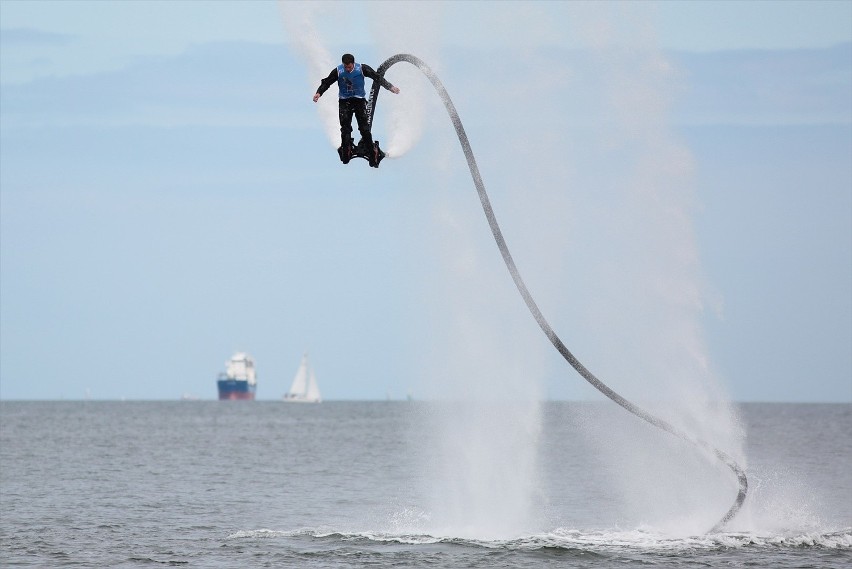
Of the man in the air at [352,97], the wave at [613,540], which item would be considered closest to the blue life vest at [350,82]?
the man in the air at [352,97]

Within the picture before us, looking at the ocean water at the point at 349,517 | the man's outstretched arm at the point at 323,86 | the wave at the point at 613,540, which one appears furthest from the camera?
the wave at the point at 613,540

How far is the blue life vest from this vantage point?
26281 mm

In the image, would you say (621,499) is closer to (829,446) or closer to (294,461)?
(294,461)

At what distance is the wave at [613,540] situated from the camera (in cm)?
3994

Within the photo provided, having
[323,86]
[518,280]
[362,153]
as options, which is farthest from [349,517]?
[323,86]

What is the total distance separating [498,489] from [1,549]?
17884 millimetres

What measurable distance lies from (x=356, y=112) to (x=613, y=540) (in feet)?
71.5

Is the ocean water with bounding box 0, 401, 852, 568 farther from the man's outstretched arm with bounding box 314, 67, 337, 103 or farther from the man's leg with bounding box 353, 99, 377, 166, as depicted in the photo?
the man's outstretched arm with bounding box 314, 67, 337, 103

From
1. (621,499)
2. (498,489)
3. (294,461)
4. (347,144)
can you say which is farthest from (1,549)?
(294,461)

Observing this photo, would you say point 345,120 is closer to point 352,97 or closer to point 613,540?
point 352,97

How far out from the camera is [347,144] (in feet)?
86.6

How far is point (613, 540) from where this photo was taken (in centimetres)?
4234

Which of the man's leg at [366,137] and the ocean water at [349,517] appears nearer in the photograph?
the man's leg at [366,137]

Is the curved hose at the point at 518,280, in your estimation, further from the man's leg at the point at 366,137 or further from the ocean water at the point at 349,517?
the ocean water at the point at 349,517
